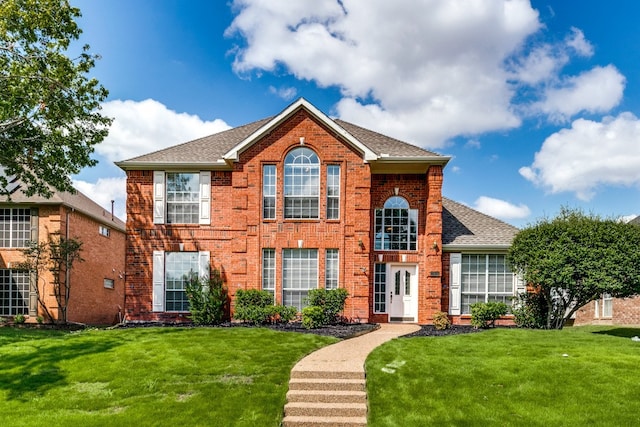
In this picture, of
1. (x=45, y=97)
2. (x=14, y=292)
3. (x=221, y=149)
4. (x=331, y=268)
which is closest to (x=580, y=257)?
(x=331, y=268)

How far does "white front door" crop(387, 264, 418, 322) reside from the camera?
17.6 m

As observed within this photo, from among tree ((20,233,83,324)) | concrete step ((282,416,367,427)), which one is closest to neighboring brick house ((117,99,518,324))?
tree ((20,233,83,324))

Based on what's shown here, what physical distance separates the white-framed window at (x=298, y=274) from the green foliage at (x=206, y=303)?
2358 millimetres

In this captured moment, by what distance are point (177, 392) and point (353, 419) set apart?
3568 millimetres

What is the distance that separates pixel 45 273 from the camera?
20.4 m

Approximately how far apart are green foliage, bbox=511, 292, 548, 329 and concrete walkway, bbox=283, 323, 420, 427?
8.19 metres

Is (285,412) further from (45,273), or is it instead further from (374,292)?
(45,273)

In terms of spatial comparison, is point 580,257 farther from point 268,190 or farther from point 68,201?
point 68,201

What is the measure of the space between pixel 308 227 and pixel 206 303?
182 inches

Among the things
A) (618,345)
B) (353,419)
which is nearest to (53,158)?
(353,419)

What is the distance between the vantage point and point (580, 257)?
14562 millimetres

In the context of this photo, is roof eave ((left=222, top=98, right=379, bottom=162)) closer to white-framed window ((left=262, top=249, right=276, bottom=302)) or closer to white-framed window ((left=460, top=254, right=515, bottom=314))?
white-framed window ((left=262, top=249, right=276, bottom=302))

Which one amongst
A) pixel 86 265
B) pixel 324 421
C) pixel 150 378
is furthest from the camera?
pixel 86 265

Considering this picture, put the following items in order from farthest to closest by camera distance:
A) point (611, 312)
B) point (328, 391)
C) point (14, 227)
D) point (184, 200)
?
point (611, 312) < point (14, 227) < point (184, 200) < point (328, 391)
